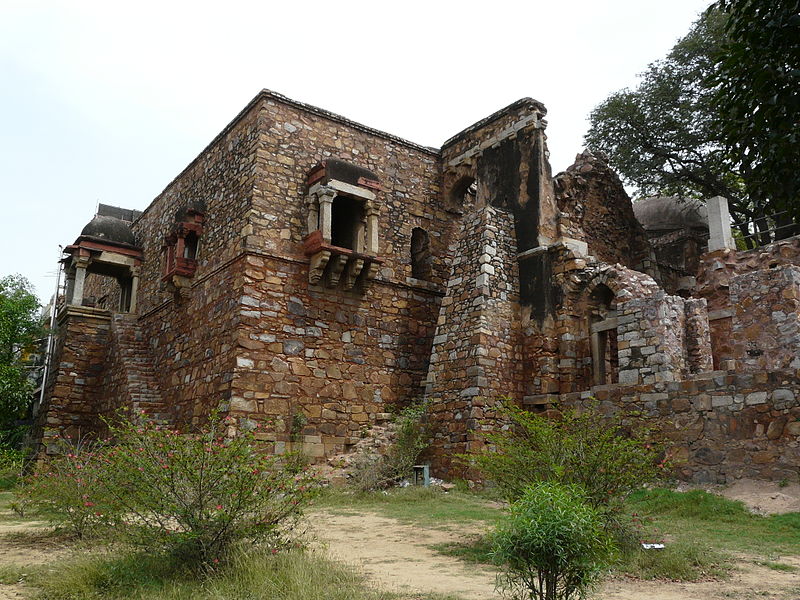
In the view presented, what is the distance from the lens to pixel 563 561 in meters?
4.44

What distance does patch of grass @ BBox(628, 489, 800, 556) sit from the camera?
6.96m

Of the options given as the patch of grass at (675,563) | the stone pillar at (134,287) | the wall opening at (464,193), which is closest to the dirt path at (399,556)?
the patch of grass at (675,563)

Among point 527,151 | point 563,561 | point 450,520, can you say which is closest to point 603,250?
point 527,151

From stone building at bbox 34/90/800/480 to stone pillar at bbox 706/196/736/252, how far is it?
14 centimetres

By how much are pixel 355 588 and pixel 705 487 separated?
6.49 meters

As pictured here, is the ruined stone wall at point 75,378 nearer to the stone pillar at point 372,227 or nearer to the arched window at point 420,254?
the stone pillar at point 372,227

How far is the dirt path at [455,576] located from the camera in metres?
5.22

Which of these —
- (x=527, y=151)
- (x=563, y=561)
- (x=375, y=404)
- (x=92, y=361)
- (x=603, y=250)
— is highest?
(x=527, y=151)

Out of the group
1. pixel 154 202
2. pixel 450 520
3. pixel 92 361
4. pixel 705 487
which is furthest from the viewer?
pixel 154 202

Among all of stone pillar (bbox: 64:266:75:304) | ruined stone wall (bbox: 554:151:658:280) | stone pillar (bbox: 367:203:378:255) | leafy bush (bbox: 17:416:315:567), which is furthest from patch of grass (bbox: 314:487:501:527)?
stone pillar (bbox: 64:266:75:304)

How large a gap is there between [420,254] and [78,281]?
9751 mm

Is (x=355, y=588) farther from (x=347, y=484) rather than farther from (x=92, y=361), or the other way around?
(x=92, y=361)

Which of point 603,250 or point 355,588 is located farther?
point 603,250

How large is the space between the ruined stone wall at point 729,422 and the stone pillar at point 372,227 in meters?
5.88
